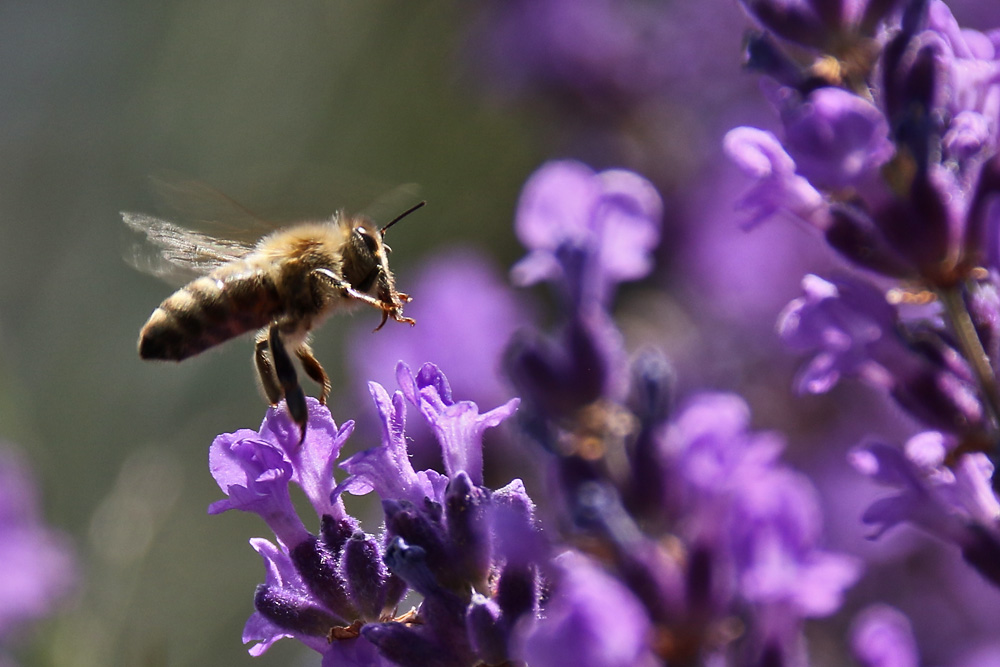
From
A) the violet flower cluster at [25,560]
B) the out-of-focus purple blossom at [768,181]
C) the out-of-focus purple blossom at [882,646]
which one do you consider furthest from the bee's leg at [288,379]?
the violet flower cluster at [25,560]

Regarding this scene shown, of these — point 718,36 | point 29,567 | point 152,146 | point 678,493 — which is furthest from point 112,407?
point 678,493

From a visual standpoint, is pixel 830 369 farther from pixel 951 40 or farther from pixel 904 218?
pixel 951 40

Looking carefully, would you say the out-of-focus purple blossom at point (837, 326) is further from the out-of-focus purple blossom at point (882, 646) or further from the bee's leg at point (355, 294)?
the bee's leg at point (355, 294)

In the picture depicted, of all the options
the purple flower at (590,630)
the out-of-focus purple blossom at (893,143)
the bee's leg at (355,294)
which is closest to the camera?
the purple flower at (590,630)

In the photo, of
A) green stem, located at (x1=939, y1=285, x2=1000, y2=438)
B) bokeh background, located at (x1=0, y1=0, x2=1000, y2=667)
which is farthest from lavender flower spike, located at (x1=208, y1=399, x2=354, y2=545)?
bokeh background, located at (x1=0, y1=0, x2=1000, y2=667)

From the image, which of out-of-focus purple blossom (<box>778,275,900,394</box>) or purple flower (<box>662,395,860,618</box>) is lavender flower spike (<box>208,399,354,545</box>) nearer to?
purple flower (<box>662,395,860,618</box>)
